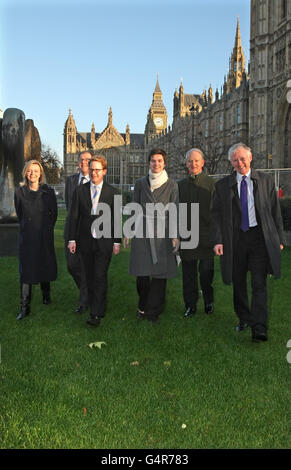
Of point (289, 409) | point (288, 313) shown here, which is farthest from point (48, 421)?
point (288, 313)

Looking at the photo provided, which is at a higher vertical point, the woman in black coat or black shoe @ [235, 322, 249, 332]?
the woman in black coat

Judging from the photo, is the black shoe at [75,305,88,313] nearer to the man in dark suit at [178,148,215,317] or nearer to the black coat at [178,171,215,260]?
the man in dark suit at [178,148,215,317]

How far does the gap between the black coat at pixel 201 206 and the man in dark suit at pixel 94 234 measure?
3.25ft

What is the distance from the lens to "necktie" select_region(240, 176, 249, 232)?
5008mm

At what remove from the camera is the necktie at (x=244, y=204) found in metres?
5.01

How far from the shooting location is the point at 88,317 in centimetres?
588

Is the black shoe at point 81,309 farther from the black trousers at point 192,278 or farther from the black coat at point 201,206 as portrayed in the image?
the black coat at point 201,206

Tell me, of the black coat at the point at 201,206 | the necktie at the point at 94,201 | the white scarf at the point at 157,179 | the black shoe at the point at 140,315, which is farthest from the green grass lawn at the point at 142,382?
the white scarf at the point at 157,179

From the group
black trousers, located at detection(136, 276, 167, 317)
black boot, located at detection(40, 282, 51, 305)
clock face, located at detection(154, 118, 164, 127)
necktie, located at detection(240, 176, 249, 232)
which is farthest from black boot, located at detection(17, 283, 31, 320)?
clock face, located at detection(154, 118, 164, 127)

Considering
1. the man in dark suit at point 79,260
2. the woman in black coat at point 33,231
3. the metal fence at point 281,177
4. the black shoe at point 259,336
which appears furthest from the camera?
the metal fence at point 281,177

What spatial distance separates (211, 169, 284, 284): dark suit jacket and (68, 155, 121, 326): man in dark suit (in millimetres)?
1254

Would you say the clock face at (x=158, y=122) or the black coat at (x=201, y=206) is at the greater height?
the clock face at (x=158, y=122)

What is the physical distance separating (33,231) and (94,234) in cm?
94

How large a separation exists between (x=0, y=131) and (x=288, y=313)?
8682 mm
